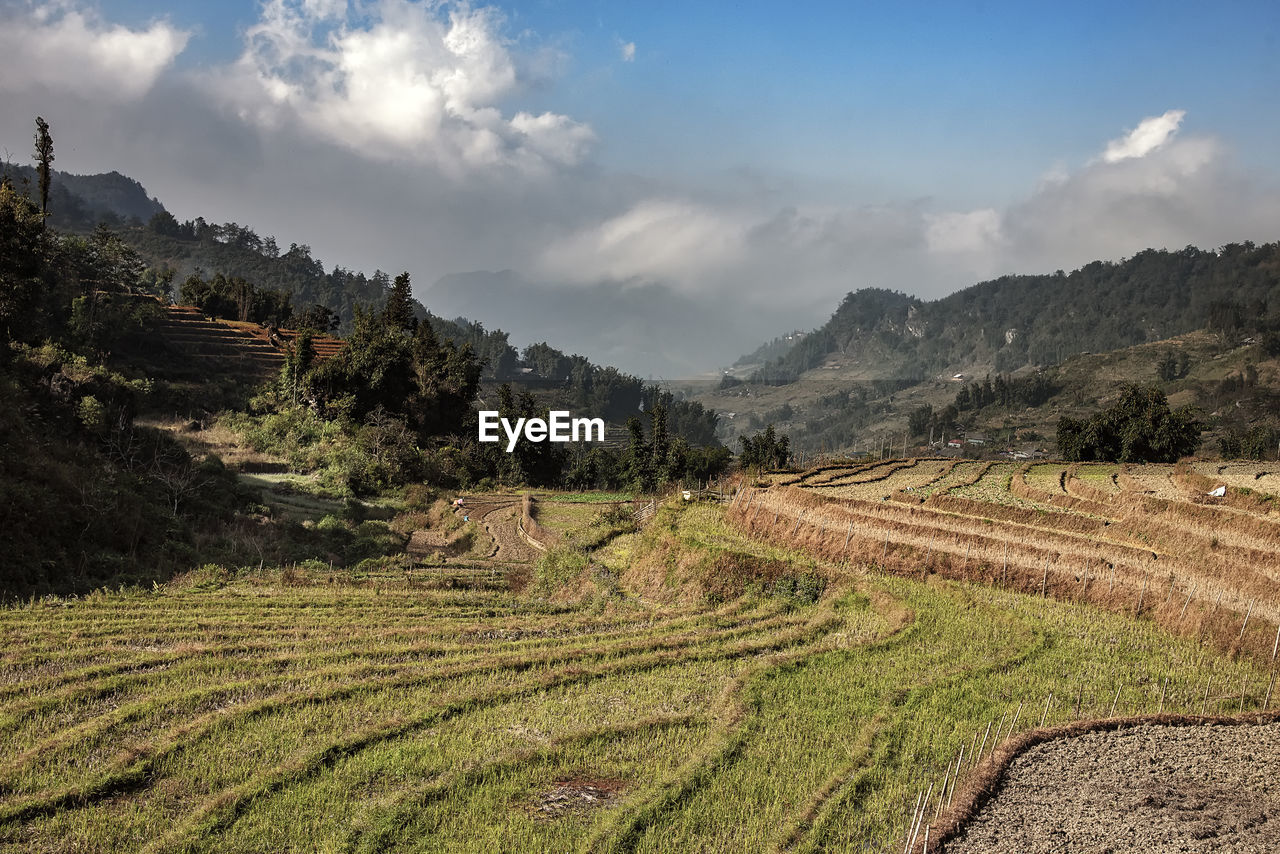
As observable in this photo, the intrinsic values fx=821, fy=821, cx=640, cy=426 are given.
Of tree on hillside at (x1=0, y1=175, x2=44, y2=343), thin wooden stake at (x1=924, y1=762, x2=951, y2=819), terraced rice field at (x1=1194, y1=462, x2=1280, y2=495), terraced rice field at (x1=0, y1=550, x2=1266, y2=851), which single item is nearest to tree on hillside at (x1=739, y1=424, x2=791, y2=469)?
terraced rice field at (x1=1194, y1=462, x2=1280, y2=495)

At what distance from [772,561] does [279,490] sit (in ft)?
103

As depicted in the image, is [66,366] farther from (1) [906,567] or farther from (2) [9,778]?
(1) [906,567]

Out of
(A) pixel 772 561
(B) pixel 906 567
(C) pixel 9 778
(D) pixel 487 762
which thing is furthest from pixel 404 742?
(B) pixel 906 567

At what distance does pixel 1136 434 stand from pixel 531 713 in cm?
5912

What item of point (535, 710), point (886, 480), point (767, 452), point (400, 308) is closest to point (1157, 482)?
point (886, 480)

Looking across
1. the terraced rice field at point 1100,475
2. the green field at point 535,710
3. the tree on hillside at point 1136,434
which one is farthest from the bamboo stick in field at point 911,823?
the tree on hillside at point 1136,434

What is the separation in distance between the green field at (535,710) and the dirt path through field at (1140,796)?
106cm

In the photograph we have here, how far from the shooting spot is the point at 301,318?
11362cm

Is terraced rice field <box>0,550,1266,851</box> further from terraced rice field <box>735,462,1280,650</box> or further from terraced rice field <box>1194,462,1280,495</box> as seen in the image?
terraced rice field <box>1194,462,1280,495</box>

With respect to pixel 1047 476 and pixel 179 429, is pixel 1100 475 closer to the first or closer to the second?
pixel 1047 476

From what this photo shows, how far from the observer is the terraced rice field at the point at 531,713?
976cm

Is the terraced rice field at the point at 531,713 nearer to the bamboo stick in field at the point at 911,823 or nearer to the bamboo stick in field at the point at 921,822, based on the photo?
the bamboo stick in field at the point at 911,823

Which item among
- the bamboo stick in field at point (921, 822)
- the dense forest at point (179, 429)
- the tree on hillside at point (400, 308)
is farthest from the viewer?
the tree on hillside at point (400, 308)

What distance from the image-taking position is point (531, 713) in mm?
13391
